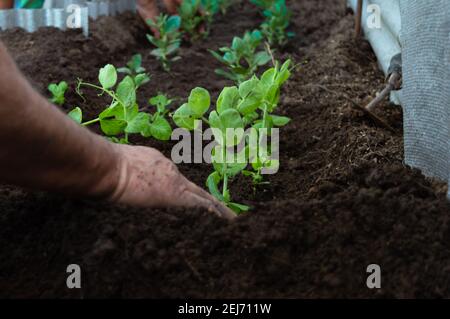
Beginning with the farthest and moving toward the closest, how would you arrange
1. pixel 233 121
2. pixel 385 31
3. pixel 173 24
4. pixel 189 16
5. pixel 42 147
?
pixel 189 16
pixel 173 24
pixel 385 31
pixel 233 121
pixel 42 147

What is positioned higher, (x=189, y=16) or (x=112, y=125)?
(x=189, y=16)

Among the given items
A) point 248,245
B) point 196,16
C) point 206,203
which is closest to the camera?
point 248,245

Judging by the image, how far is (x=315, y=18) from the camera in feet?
15.5

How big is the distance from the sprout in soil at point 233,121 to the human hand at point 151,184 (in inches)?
9.4

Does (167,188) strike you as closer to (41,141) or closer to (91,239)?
(91,239)

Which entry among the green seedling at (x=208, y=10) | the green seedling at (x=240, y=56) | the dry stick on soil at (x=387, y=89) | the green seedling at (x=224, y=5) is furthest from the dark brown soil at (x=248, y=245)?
the green seedling at (x=224, y=5)

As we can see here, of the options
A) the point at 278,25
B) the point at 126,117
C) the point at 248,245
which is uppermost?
the point at 278,25

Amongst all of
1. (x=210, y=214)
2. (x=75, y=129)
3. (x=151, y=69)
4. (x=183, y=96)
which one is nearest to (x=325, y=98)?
(x=183, y=96)

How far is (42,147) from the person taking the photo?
1.20m

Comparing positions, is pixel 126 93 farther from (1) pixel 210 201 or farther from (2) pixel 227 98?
(1) pixel 210 201

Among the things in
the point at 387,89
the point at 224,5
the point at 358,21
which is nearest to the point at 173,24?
the point at 358,21

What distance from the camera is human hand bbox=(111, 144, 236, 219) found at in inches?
55.7

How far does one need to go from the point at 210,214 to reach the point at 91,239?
248 mm

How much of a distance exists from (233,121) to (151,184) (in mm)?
414
